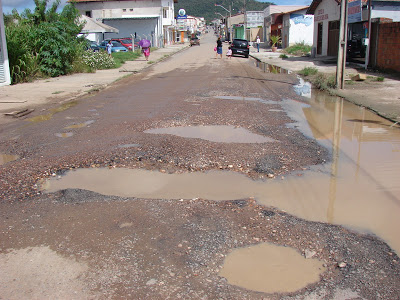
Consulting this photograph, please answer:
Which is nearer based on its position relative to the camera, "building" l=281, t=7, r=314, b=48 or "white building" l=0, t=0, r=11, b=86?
"white building" l=0, t=0, r=11, b=86

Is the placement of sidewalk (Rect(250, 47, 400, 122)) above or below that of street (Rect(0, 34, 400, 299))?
above

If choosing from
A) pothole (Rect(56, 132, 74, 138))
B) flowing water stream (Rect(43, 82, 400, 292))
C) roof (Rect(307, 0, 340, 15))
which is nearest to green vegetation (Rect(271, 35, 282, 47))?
roof (Rect(307, 0, 340, 15))

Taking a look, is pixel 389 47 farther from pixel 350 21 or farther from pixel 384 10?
pixel 350 21

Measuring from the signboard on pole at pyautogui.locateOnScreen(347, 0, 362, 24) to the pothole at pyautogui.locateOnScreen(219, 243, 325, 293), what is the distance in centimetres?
2234

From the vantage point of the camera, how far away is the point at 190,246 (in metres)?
3.88

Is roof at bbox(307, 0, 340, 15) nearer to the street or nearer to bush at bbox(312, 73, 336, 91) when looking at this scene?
bush at bbox(312, 73, 336, 91)

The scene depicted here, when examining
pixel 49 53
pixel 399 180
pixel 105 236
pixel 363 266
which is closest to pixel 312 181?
pixel 399 180

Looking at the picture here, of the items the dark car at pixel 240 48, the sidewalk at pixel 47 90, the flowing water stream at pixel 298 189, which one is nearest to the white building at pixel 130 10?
the dark car at pixel 240 48

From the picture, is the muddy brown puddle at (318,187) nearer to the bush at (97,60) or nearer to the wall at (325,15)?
the bush at (97,60)

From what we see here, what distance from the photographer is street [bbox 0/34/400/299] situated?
3.39 metres

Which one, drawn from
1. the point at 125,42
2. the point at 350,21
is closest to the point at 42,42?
the point at 350,21

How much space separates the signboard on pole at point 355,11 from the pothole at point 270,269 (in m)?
22.3

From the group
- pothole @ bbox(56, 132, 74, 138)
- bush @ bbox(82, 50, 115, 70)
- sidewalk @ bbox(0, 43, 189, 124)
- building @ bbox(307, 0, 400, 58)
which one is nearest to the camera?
pothole @ bbox(56, 132, 74, 138)

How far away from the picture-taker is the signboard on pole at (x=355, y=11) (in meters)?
22.8
